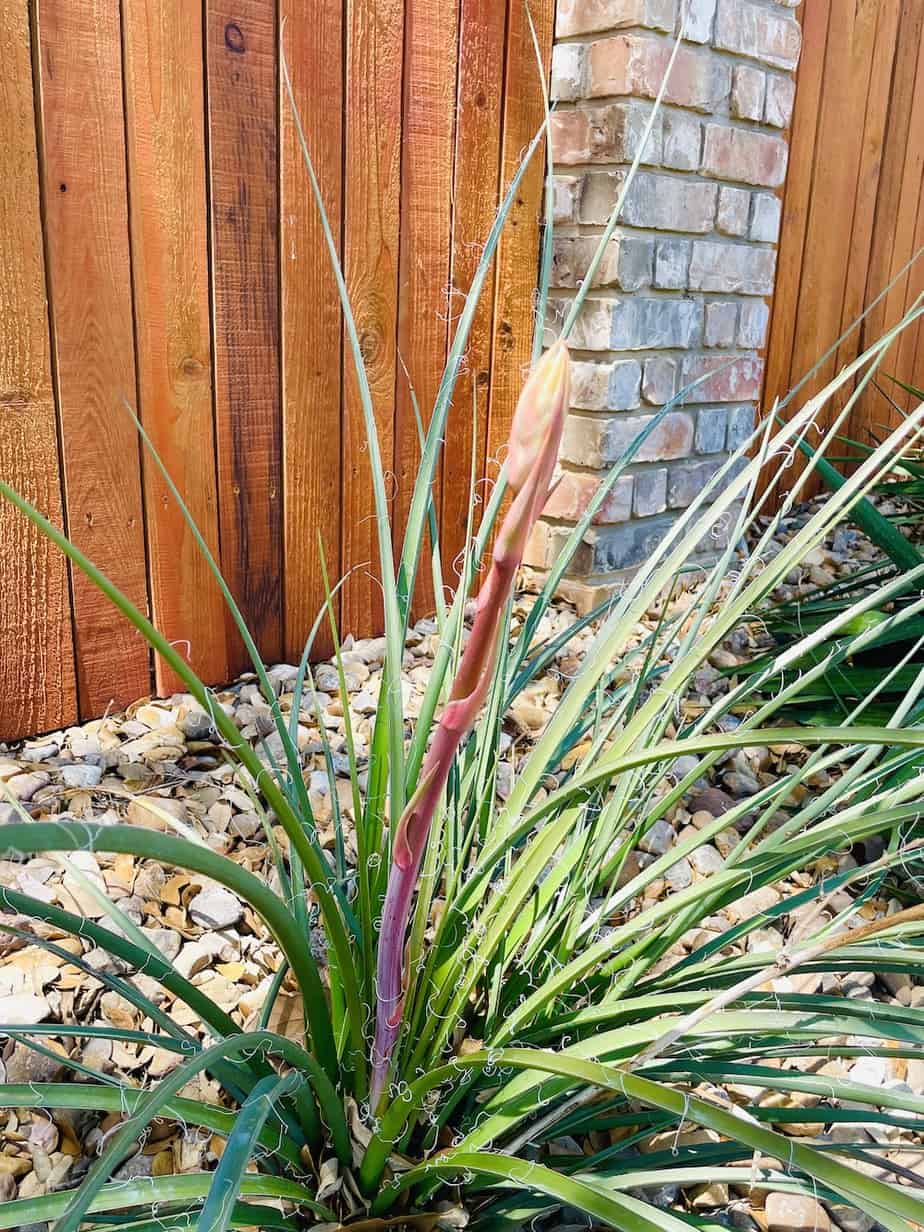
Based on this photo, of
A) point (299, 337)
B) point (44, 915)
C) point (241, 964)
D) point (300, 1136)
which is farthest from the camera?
point (299, 337)

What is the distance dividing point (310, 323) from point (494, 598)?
1.46 meters

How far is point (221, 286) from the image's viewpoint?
5.28 feet

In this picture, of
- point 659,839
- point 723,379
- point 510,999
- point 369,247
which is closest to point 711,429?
point 723,379

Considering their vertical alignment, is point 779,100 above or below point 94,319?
above

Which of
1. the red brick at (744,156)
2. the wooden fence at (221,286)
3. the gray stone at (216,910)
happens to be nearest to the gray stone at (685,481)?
the wooden fence at (221,286)

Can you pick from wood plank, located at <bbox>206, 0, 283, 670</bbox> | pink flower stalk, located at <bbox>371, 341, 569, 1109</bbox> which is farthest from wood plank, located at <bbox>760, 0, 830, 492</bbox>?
pink flower stalk, located at <bbox>371, 341, 569, 1109</bbox>

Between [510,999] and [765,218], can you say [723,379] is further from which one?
[510,999]

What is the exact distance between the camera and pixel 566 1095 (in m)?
0.78

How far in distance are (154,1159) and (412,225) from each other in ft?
5.21

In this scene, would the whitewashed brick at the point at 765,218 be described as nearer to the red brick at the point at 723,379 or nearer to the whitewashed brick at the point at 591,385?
the red brick at the point at 723,379

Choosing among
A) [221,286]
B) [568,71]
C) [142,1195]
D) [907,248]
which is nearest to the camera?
[142,1195]

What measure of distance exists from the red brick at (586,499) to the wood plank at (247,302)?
638mm

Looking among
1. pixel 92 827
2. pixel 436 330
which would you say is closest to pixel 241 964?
pixel 92 827

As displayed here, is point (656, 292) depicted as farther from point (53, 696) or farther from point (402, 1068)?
point (402, 1068)
